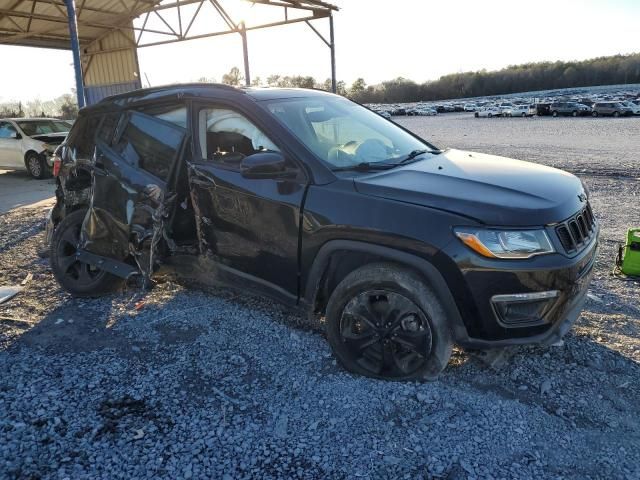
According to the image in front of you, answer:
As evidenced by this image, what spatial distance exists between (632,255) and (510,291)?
2565 mm

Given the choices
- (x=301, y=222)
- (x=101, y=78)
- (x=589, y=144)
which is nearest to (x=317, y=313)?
(x=301, y=222)

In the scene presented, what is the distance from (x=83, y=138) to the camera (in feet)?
15.2

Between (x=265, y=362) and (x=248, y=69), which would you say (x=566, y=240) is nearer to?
(x=265, y=362)

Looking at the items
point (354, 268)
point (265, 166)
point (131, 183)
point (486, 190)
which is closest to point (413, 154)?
point (486, 190)

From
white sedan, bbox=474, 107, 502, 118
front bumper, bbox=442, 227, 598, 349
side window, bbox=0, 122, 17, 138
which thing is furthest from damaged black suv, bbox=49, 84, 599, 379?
white sedan, bbox=474, 107, 502, 118

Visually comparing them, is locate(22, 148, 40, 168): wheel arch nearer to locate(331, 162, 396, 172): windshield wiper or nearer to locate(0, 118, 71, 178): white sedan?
locate(0, 118, 71, 178): white sedan

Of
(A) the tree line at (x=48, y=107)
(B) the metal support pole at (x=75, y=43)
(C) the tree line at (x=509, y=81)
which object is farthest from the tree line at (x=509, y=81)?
(B) the metal support pole at (x=75, y=43)

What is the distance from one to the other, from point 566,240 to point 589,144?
1807cm

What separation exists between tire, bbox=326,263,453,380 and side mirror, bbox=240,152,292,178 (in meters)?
0.80

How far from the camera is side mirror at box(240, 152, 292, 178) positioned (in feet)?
10.4

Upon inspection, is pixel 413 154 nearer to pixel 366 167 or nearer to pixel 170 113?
pixel 366 167

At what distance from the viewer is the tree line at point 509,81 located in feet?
313

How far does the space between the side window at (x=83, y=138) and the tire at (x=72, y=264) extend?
1.76 ft

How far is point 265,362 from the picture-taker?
135 inches
